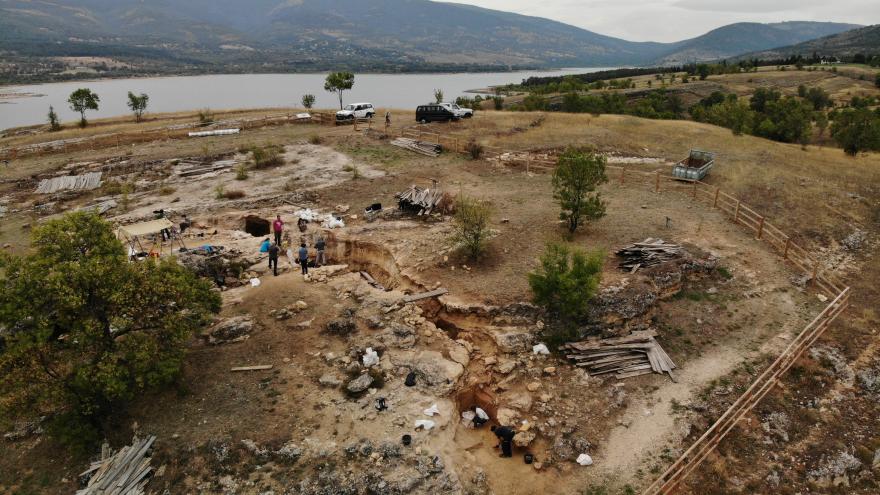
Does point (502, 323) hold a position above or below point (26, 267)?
below

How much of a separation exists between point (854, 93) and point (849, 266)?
73.0 meters

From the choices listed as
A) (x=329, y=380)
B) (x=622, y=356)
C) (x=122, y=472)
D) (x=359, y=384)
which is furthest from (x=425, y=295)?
(x=122, y=472)

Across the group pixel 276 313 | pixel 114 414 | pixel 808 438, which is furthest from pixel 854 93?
pixel 114 414

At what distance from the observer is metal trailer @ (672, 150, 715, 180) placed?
95.5ft

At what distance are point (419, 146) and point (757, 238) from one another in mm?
22297

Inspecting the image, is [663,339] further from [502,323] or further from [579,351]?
[502,323]

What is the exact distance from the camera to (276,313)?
16.5m

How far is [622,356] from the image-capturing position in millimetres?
15133

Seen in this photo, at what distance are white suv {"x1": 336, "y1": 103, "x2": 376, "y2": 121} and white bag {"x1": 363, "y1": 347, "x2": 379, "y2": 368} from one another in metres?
35.5

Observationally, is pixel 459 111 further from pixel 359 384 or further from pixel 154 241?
pixel 359 384

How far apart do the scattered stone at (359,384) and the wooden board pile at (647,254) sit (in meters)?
11.1

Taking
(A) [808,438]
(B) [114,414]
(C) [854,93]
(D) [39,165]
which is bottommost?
(A) [808,438]

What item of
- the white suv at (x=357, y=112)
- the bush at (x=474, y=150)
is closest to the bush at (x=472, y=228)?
the bush at (x=474, y=150)

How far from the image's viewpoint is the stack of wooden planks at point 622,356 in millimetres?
14727
